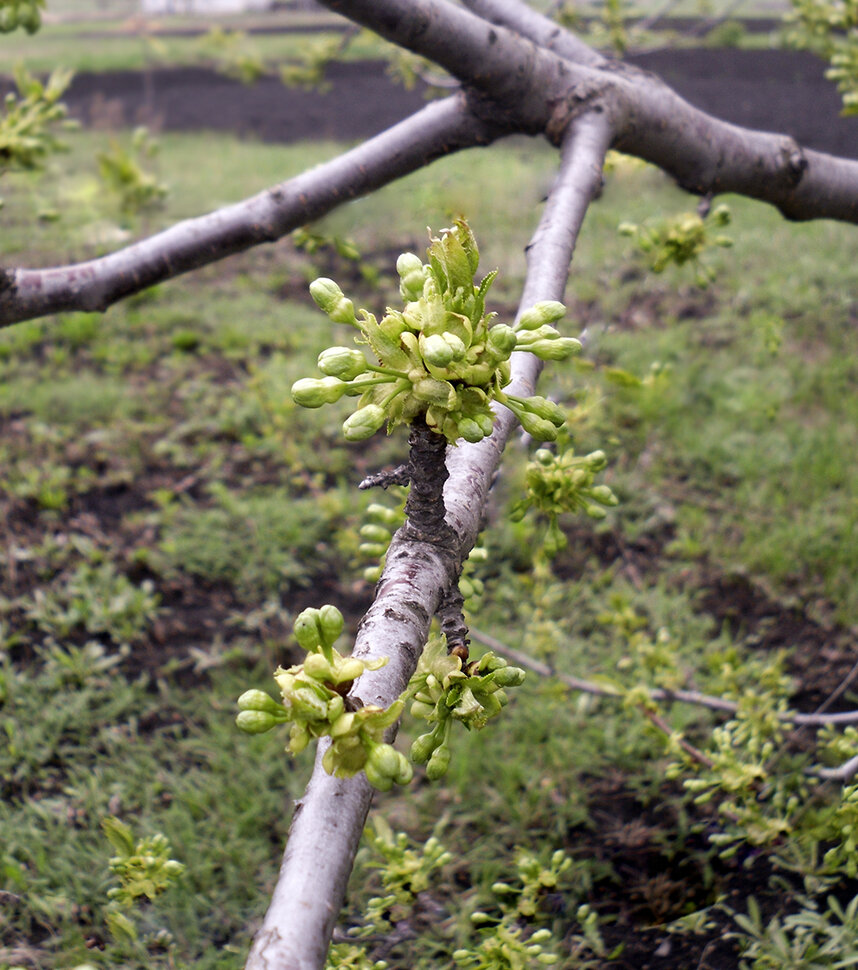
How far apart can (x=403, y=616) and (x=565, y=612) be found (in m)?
2.34

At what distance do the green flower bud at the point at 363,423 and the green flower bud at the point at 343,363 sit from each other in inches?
1.6

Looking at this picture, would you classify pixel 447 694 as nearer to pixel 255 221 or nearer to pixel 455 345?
pixel 455 345

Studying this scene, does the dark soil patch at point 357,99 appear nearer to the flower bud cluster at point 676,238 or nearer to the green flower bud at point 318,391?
the flower bud cluster at point 676,238

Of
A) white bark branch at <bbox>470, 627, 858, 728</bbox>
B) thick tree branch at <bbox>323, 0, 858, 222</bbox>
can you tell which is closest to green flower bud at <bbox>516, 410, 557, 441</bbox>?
thick tree branch at <bbox>323, 0, 858, 222</bbox>

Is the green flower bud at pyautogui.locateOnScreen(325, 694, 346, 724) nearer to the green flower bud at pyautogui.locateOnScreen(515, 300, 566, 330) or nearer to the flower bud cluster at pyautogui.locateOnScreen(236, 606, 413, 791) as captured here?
the flower bud cluster at pyautogui.locateOnScreen(236, 606, 413, 791)

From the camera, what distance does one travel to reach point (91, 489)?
3.83 meters

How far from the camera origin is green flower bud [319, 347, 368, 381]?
782mm

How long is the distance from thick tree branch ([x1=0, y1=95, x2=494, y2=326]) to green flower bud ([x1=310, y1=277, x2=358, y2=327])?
1.00 m

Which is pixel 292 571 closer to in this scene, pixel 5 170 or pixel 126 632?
pixel 126 632

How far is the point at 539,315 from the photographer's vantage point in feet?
2.85

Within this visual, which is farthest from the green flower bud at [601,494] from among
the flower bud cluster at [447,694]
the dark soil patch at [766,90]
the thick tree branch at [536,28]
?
the dark soil patch at [766,90]

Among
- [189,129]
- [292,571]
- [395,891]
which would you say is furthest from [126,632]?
[189,129]

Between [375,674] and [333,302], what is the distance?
41cm

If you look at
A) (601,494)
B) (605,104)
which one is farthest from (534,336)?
(605,104)
